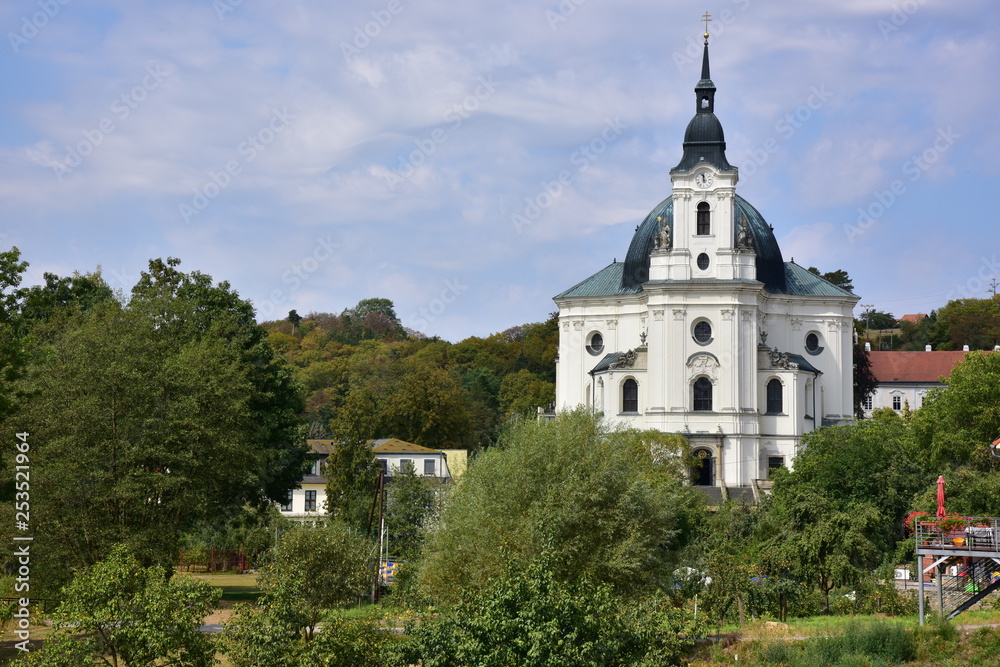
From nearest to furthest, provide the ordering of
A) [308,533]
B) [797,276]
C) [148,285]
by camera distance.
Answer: [308,533] < [148,285] < [797,276]

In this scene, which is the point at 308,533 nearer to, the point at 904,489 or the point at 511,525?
the point at 511,525

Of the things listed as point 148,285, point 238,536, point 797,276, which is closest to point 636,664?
point 148,285

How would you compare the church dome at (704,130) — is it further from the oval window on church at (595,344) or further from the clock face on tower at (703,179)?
the oval window on church at (595,344)

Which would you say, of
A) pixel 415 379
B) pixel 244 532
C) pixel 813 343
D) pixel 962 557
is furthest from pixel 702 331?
pixel 962 557

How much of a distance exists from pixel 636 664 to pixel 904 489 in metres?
30.8

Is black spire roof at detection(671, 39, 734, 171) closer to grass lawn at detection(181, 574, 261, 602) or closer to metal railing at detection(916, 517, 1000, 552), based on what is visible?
grass lawn at detection(181, 574, 261, 602)

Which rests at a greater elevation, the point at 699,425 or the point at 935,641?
the point at 699,425

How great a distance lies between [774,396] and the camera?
69500 millimetres

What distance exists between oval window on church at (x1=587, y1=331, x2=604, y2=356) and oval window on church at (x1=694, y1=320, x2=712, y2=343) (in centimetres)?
835

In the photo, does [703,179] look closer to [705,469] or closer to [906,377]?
[705,469]

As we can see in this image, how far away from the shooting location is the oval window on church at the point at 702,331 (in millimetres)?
68688

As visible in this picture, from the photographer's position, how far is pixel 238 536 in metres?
54.6

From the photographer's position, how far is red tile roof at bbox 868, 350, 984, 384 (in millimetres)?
108062

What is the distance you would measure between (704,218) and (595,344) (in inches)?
436
